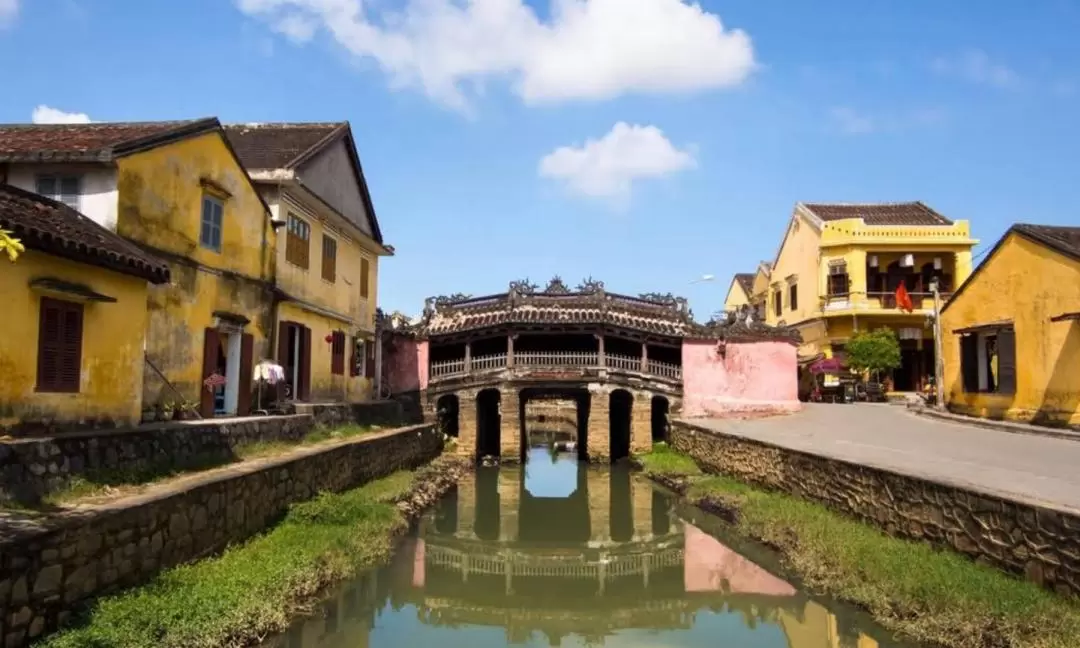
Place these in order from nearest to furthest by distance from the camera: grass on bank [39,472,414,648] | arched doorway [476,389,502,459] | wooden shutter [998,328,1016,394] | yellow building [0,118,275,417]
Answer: grass on bank [39,472,414,648] < yellow building [0,118,275,417] < wooden shutter [998,328,1016,394] < arched doorway [476,389,502,459]

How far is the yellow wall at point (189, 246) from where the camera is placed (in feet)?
35.0

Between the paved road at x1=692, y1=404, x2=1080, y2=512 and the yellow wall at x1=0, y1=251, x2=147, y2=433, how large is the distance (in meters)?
9.19

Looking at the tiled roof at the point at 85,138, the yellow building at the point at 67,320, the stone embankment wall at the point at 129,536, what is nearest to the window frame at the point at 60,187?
the tiled roof at the point at 85,138

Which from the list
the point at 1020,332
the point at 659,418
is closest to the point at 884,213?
the point at 659,418

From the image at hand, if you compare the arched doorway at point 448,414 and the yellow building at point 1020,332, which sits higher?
the yellow building at point 1020,332

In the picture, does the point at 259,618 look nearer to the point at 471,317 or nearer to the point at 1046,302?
the point at 1046,302

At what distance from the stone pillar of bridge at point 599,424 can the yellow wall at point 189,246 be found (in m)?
12.8

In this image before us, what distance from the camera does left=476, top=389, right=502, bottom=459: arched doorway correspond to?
2714 cm

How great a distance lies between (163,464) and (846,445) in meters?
11.4

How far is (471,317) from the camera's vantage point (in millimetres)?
26344

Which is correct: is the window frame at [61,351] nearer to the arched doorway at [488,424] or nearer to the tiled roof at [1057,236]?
the tiled roof at [1057,236]

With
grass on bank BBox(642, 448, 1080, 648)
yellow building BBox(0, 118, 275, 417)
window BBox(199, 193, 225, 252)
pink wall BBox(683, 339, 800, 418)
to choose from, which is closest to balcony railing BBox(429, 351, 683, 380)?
pink wall BBox(683, 339, 800, 418)

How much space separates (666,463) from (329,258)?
10.2 meters

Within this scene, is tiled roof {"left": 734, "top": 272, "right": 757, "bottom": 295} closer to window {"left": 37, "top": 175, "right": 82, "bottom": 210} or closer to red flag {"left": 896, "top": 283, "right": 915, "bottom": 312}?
red flag {"left": 896, "top": 283, "right": 915, "bottom": 312}
